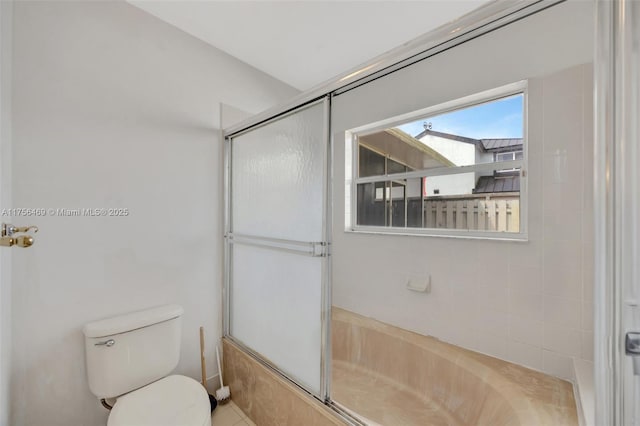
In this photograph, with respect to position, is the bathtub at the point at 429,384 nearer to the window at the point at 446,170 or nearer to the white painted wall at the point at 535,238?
the white painted wall at the point at 535,238

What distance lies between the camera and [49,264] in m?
1.26

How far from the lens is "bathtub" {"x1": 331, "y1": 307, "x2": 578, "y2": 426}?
3.96ft

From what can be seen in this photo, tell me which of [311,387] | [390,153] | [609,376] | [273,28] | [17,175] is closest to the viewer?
[609,376]

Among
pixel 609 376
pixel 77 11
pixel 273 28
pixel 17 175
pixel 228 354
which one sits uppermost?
pixel 273 28

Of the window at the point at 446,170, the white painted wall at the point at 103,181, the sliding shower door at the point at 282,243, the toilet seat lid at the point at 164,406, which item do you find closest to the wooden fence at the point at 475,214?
the window at the point at 446,170

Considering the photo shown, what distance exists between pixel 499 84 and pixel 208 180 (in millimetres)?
1919

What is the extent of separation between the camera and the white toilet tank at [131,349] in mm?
1271

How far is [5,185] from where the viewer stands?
1096mm

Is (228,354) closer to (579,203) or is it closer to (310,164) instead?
(310,164)

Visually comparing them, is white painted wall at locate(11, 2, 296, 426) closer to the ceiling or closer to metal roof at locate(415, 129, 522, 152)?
the ceiling

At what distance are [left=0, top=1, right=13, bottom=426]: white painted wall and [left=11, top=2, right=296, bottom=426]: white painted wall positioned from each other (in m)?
0.06

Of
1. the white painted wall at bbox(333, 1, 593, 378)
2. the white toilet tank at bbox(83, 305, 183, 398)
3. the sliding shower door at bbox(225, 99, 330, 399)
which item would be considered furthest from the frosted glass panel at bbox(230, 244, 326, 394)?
the white painted wall at bbox(333, 1, 593, 378)

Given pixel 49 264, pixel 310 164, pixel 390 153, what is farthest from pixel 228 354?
pixel 390 153

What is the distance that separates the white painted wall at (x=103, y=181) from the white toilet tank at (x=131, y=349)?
0.14m
